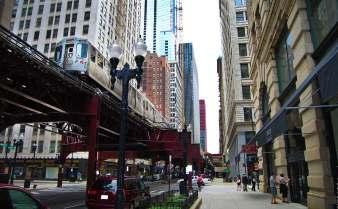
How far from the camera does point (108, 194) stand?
603 inches

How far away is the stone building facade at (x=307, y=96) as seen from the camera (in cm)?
1184

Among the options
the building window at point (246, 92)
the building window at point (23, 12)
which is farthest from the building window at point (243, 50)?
the building window at point (23, 12)

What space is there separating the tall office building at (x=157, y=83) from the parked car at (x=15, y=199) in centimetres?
15813

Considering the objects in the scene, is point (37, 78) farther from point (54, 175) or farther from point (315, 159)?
point (54, 175)

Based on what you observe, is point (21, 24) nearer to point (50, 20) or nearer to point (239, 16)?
point (50, 20)

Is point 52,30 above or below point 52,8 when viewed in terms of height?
below

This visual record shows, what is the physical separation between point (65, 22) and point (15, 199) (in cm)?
8119

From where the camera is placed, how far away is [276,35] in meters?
20.2

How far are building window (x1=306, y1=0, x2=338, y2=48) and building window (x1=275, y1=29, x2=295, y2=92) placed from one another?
10.9 feet

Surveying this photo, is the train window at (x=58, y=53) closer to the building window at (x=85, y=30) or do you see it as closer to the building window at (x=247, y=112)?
the building window at (x=247, y=112)

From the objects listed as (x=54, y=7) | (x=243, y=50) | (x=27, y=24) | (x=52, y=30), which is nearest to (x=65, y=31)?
(x=52, y=30)

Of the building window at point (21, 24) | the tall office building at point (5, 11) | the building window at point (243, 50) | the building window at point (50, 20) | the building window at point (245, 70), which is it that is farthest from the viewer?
the building window at point (21, 24)

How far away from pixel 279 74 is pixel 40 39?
73.0 m

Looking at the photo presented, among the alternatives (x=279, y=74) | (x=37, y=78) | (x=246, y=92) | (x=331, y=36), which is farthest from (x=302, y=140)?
(x=246, y=92)
